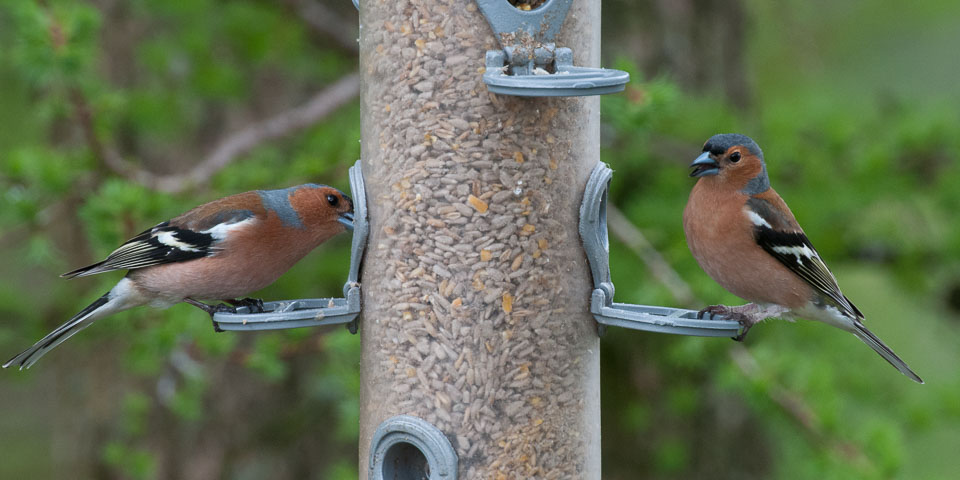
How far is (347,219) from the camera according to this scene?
4.69 metres

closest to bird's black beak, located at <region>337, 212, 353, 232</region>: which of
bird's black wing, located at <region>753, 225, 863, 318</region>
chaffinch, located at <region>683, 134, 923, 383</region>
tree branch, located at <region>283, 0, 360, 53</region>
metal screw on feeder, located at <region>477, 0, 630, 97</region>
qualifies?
metal screw on feeder, located at <region>477, 0, 630, 97</region>

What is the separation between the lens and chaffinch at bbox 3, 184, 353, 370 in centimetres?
470

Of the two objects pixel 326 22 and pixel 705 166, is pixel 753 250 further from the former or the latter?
pixel 326 22

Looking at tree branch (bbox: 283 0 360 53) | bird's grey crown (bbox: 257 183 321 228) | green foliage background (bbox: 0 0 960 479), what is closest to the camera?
bird's grey crown (bbox: 257 183 321 228)

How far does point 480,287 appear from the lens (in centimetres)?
409

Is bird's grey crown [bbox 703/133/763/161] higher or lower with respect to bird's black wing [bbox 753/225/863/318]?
higher

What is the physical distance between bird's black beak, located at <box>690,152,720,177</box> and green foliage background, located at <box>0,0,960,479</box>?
0.79 m

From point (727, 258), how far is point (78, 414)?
6.28 meters

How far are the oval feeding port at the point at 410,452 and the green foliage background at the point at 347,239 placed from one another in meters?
2.05

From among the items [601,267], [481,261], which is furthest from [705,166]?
[481,261]

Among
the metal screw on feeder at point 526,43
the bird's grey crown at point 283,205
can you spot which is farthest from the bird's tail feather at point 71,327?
the metal screw on feeder at point 526,43

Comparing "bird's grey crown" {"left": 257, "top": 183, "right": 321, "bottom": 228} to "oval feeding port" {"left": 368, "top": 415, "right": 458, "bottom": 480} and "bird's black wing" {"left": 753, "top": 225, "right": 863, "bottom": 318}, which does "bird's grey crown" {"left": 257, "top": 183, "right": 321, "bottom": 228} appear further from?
"bird's black wing" {"left": 753, "top": 225, "right": 863, "bottom": 318}

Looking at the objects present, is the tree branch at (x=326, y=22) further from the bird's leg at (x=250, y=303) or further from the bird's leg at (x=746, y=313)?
the bird's leg at (x=746, y=313)

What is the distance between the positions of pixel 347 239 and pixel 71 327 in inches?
139
